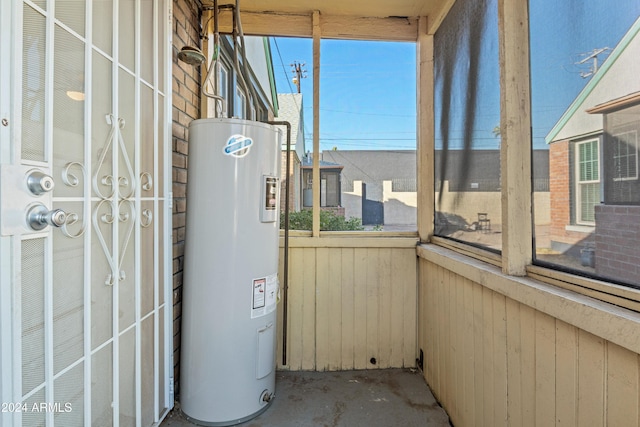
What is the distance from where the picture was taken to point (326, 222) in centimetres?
240

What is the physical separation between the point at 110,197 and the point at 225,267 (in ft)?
2.01

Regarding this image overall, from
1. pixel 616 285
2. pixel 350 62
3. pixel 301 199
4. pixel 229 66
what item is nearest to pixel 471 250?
pixel 616 285

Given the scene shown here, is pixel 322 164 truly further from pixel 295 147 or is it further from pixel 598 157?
pixel 598 157

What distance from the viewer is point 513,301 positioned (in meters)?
1.21

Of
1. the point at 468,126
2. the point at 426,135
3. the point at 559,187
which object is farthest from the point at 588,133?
the point at 426,135

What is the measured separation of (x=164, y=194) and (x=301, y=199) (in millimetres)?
1006

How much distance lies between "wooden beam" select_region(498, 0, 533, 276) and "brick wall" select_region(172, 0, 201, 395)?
1.67 m

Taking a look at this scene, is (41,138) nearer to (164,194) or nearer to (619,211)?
(164,194)

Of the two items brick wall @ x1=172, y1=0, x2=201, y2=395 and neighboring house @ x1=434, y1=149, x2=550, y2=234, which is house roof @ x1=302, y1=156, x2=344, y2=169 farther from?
brick wall @ x1=172, y1=0, x2=201, y2=395

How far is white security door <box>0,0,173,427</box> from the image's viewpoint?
0.87 m

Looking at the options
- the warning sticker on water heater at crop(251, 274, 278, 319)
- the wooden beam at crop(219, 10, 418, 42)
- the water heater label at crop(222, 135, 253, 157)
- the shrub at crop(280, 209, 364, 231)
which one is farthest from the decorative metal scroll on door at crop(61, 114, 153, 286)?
the wooden beam at crop(219, 10, 418, 42)

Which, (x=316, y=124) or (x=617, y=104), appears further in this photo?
(x=316, y=124)

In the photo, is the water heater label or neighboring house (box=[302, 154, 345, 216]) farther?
neighboring house (box=[302, 154, 345, 216])

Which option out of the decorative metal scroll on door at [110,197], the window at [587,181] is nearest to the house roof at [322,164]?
the decorative metal scroll on door at [110,197]
